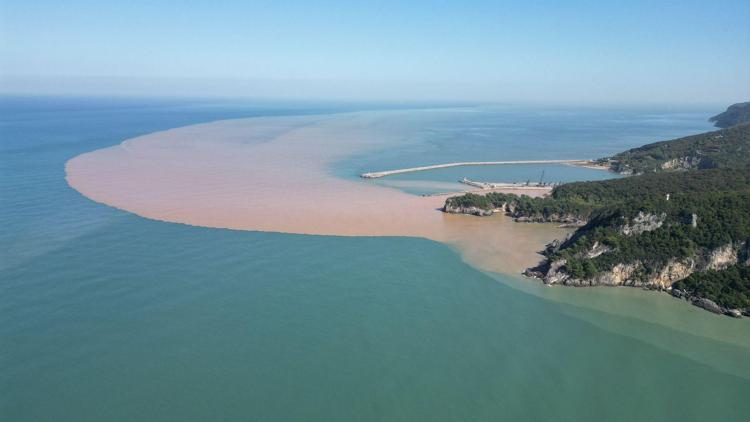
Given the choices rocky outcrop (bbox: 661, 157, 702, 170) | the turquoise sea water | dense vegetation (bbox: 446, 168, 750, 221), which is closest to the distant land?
the turquoise sea water

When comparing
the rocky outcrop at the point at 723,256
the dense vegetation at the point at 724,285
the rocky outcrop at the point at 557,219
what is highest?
the rocky outcrop at the point at 723,256

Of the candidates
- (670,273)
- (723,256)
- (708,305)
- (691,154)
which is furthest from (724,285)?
(691,154)

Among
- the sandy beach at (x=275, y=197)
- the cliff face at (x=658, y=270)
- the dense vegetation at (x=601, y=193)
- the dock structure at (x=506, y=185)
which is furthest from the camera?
the dock structure at (x=506, y=185)

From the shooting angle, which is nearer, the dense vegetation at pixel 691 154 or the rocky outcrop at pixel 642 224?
the rocky outcrop at pixel 642 224

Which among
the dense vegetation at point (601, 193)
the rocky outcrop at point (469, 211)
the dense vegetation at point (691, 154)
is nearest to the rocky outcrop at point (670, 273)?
the dense vegetation at point (601, 193)

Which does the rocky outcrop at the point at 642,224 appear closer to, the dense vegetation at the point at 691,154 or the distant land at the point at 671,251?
the distant land at the point at 671,251

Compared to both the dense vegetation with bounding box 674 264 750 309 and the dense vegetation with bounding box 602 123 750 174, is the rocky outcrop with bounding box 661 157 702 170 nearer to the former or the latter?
the dense vegetation with bounding box 602 123 750 174

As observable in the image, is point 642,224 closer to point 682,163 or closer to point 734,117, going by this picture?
point 682,163
